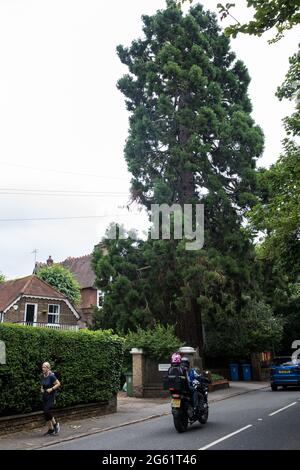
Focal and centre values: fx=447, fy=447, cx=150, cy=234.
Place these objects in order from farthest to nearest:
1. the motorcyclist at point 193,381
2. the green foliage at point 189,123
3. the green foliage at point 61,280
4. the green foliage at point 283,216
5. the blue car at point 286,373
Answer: the green foliage at point 61,280 → the green foliage at point 189,123 → the blue car at point 286,373 → the green foliage at point 283,216 → the motorcyclist at point 193,381

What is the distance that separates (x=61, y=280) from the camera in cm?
3791

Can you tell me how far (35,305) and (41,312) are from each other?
→ 29.8 inches

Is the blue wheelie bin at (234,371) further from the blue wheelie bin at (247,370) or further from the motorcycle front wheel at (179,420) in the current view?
the motorcycle front wheel at (179,420)

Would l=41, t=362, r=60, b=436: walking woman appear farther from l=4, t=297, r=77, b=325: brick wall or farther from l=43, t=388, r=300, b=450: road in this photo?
l=4, t=297, r=77, b=325: brick wall

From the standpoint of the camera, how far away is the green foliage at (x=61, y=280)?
3756cm

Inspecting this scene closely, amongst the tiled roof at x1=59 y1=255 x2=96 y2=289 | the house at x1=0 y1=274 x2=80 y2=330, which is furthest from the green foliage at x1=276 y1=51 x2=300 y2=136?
the tiled roof at x1=59 y1=255 x2=96 y2=289

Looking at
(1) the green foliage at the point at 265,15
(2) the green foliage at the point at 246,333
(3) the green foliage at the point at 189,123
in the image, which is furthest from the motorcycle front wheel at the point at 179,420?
(2) the green foliage at the point at 246,333

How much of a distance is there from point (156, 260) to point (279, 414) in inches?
466

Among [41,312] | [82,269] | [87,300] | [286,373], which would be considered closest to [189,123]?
[286,373]

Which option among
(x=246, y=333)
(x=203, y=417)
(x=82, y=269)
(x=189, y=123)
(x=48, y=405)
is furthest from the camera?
(x=82, y=269)

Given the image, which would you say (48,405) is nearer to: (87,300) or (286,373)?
(286,373)

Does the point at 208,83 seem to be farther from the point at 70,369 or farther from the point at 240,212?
the point at 70,369

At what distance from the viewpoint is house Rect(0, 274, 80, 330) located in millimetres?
32250

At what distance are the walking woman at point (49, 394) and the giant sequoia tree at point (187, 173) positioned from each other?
11207mm
